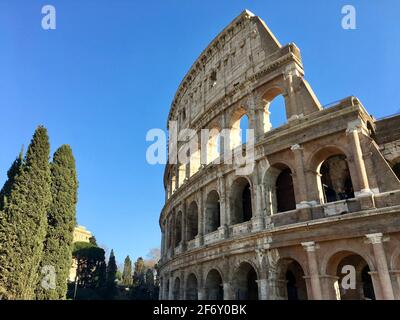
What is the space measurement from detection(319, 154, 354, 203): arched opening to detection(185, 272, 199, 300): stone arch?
8183 millimetres

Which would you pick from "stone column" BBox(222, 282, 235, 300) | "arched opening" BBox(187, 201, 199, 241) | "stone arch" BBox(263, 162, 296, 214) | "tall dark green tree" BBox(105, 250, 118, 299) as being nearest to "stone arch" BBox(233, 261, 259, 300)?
"stone column" BBox(222, 282, 235, 300)

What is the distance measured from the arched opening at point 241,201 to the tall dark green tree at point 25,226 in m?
9.08

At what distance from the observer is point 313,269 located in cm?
1139

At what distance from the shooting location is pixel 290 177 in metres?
14.4

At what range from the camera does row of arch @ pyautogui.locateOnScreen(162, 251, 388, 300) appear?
11.4 metres

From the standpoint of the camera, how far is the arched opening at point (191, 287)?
57.3ft

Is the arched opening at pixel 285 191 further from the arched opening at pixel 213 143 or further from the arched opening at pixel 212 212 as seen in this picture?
the arched opening at pixel 213 143

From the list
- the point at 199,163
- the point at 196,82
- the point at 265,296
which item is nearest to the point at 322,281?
the point at 265,296

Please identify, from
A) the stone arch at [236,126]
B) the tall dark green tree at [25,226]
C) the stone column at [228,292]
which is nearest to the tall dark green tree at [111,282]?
the tall dark green tree at [25,226]

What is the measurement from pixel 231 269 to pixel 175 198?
7923 millimetres

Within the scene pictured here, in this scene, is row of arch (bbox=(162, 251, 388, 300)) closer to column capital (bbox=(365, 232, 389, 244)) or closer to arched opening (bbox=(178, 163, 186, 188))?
column capital (bbox=(365, 232, 389, 244))

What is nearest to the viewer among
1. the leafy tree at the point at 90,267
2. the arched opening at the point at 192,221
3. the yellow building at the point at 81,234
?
the arched opening at the point at 192,221

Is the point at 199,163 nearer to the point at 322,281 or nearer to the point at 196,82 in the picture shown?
the point at 196,82

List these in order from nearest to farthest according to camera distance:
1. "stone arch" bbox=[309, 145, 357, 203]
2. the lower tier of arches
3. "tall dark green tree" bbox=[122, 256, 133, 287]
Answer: the lower tier of arches
"stone arch" bbox=[309, 145, 357, 203]
"tall dark green tree" bbox=[122, 256, 133, 287]
